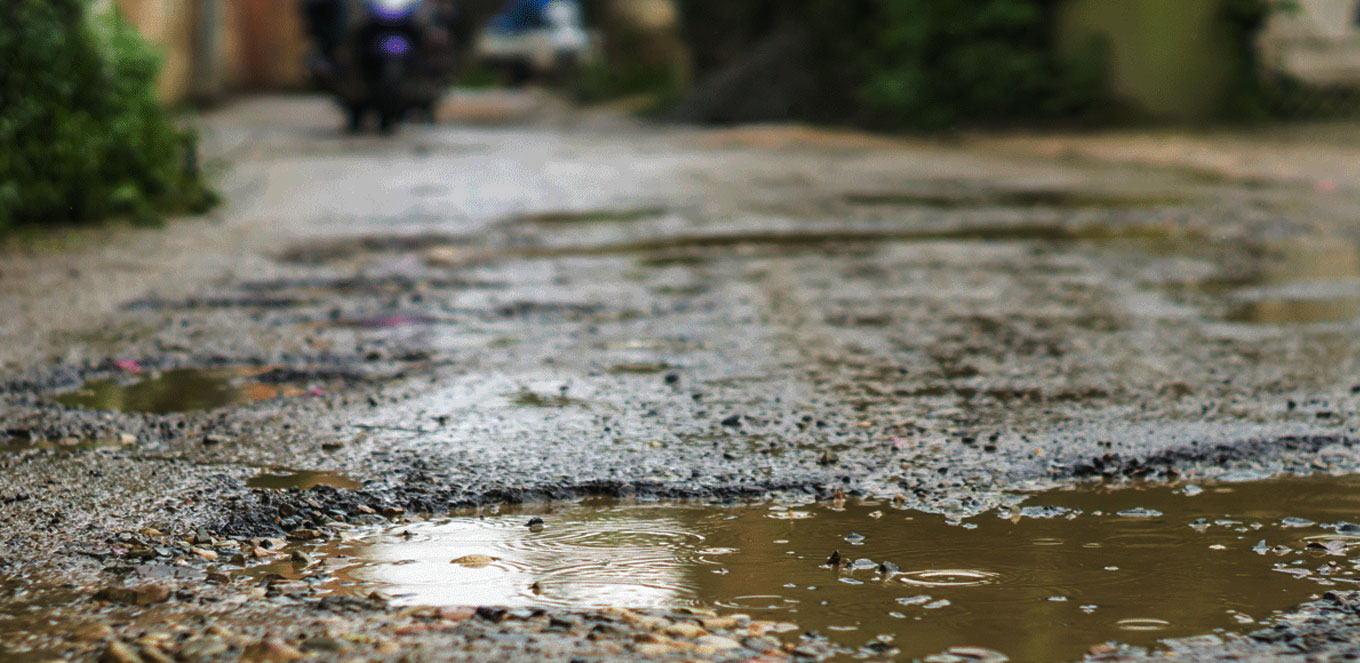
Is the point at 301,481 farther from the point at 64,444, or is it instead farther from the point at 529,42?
the point at 529,42

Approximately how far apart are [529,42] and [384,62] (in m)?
21.2

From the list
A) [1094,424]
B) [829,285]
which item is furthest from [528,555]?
[829,285]

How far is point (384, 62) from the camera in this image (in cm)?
1331

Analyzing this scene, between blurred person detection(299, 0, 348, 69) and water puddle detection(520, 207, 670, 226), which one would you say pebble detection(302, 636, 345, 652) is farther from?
blurred person detection(299, 0, 348, 69)

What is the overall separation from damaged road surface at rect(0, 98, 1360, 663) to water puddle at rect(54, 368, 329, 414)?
18 mm

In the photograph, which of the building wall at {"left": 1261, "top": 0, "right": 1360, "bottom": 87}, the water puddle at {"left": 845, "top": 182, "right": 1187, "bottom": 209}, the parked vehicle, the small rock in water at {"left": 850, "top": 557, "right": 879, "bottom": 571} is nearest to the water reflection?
the water puddle at {"left": 845, "top": 182, "right": 1187, "bottom": 209}

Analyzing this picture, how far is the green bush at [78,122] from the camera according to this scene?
20.0 ft

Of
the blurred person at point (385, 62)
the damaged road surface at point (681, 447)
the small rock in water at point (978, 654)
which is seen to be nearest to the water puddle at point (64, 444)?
the damaged road surface at point (681, 447)

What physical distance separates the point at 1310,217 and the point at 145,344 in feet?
16.9

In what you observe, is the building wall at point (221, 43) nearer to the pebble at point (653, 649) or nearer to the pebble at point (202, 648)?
the pebble at point (202, 648)

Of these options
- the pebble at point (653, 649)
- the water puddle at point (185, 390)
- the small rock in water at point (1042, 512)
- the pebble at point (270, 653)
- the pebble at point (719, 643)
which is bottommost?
the water puddle at point (185, 390)

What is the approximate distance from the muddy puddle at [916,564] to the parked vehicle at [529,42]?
30402 millimetres

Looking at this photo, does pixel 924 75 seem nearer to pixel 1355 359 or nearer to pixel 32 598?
pixel 1355 359

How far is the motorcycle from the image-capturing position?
1334 cm
